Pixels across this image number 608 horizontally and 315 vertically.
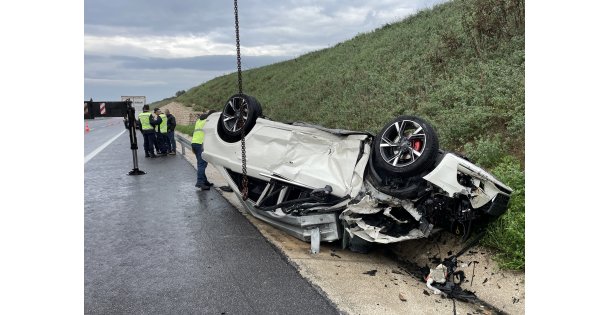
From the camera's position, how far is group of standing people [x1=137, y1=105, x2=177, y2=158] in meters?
14.4

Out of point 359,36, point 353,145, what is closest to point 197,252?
point 353,145

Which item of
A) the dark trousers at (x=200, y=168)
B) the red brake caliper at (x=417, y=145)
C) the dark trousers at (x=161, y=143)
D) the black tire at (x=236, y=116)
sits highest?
the black tire at (x=236, y=116)

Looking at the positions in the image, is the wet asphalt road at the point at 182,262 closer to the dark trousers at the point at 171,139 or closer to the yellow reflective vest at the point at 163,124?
the yellow reflective vest at the point at 163,124

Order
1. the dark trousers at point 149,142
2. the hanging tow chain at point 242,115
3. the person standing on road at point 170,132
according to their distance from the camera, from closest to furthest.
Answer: the hanging tow chain at point 242,115, the dark trousers at point 149,142, the person standing on road at point 170,132

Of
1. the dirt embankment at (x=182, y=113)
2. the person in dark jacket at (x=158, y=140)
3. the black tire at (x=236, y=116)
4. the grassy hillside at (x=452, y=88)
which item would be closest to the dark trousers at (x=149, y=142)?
the person in dark jacket at (x=158, y=140)

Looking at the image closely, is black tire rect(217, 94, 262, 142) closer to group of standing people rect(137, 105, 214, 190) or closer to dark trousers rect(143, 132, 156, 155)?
group of standing people rect(137, 105, 214, 190)

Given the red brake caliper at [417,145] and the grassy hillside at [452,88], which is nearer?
the red brake caliper at [417,145]

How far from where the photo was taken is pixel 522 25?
35.3 ft

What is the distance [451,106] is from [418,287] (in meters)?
6.32

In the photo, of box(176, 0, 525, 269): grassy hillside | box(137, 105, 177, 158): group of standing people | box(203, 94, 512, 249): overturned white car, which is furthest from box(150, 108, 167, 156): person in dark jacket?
box(203, 94, 512, 249): overturned white car

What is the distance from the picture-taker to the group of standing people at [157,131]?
47.2 ft

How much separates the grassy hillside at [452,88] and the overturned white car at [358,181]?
2.23 feet

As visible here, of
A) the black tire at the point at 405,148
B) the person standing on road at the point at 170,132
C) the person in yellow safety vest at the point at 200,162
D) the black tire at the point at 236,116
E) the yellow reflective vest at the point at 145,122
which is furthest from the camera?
the person standing on road at the point at 170,132

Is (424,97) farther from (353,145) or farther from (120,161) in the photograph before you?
(120,161)
